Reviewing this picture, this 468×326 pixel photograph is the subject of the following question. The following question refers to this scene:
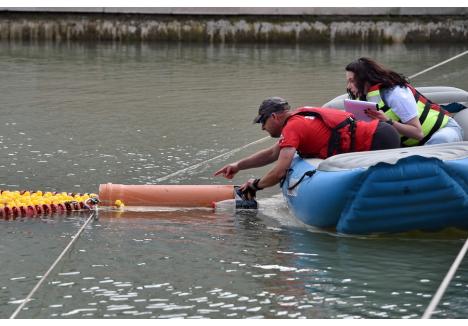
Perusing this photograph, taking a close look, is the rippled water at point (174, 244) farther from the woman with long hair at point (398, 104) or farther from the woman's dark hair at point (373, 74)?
the woman's dark hair at point (373, 74)

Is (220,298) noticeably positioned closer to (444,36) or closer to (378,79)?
(378,79)

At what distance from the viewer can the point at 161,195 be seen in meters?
7.83

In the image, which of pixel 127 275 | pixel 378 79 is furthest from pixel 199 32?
pixel 127 275

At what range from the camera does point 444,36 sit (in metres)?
20.2

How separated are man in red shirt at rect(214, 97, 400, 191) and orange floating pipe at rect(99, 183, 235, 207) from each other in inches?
25.2

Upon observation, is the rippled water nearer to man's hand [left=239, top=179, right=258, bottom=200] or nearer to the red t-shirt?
man's hand [left=239, top=179, right=258, bottom=200]

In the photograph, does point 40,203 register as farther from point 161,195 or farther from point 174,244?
point 174,244

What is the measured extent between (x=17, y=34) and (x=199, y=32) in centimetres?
334

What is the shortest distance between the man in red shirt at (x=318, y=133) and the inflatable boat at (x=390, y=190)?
0.87 ft

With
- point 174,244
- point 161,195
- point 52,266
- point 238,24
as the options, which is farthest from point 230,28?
point 52,266

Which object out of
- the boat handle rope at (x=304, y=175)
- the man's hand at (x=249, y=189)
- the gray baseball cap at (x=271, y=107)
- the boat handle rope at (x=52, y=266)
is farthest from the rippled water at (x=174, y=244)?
the gray baseball cap at (x=271, y=107)

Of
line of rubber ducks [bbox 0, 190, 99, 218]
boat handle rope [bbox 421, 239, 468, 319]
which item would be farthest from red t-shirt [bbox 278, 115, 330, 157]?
boat handle rope [bbox 421, 239, 468, 319]

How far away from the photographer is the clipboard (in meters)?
Result: 7.45

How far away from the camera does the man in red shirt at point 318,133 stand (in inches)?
284
